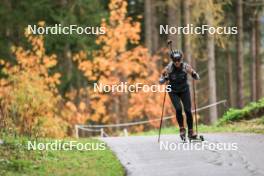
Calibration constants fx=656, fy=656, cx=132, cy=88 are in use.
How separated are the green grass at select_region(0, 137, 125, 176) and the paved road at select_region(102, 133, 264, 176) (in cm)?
32

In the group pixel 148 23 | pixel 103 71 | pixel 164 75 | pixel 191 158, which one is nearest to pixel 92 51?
pixel 103 71

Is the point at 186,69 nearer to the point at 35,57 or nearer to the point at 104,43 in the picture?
the point at 35,57

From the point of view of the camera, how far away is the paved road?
11.0 m

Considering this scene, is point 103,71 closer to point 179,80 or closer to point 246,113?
point 246,113

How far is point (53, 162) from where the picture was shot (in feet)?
39.1

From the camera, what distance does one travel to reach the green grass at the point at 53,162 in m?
11.2

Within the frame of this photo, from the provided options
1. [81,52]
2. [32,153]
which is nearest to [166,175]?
[32,153]

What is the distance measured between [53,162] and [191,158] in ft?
8.36

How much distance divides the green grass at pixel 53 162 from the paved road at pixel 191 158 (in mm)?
324

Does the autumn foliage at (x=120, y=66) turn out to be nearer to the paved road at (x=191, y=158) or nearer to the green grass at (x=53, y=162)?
the paved road at (x=191, y=158)

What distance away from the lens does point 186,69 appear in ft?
45.6

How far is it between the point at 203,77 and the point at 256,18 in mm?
10872

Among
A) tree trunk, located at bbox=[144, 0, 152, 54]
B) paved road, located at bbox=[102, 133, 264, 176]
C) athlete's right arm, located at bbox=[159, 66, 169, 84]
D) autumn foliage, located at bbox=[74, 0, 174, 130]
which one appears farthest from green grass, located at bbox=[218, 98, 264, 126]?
tree trunk, located at bbox=[144, 0, 152, 54]

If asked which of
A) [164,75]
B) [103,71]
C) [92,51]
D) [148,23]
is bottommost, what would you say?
[164,75]
